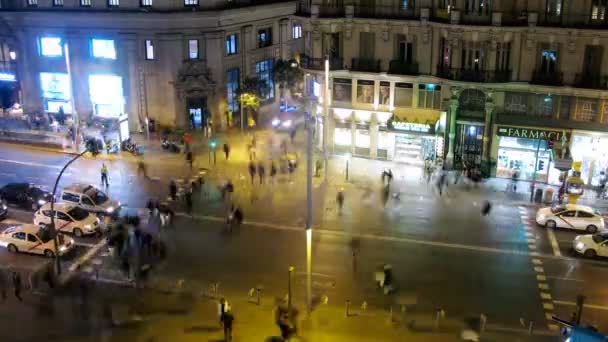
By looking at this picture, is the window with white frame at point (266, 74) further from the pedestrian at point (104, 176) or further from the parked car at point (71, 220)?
the parked car at point (71, 220)

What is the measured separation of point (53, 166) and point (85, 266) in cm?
1743

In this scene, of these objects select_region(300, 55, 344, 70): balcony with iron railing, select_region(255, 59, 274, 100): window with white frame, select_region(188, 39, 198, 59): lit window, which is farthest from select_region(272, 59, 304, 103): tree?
select_region(300, 55, 344, 70): balcony with iron railing

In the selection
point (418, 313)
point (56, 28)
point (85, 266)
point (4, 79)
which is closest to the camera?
point (418, 313)

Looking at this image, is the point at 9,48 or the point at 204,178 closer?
the point at 204,178

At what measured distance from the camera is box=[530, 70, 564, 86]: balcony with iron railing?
46.2 metres

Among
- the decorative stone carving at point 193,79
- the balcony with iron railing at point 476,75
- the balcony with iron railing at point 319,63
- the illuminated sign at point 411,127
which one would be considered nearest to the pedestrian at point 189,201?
the balcony with iron railing at point 319,63

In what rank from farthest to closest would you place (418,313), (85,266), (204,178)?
(204,178)
(85,266)
(418,313)

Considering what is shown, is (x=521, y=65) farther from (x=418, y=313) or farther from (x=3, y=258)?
(x=3, y=258)

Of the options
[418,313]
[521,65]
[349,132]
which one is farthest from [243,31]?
[418,313]

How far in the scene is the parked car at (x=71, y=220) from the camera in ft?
128

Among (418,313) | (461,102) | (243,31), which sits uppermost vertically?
(243,31)

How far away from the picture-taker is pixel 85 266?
35.8m

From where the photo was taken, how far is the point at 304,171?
5006 centimetres

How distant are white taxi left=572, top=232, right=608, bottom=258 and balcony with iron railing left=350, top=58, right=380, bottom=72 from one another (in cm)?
1973
